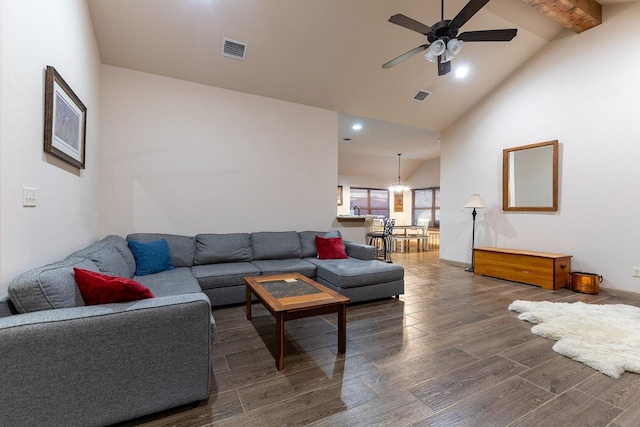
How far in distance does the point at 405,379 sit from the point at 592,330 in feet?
6.76

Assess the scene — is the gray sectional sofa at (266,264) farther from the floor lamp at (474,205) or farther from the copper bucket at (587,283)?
the copper bucket at (587,283)

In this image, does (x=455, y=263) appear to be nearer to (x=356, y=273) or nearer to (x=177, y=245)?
(x=356, y=273)

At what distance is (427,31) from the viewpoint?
2.81m

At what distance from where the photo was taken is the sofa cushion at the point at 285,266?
11.6 ft

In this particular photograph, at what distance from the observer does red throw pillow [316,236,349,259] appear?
4215mm

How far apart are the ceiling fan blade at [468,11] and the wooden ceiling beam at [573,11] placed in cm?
188

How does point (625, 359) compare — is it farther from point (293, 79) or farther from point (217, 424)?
point (293, 79)

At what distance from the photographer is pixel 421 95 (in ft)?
16.6

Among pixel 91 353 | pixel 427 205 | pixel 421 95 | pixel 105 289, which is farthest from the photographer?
pixel 427 205

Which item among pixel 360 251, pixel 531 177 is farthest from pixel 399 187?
pixel 360 251

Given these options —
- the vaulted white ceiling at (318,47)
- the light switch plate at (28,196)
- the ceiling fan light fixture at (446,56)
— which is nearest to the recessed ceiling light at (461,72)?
the vaulted white ceiling at (318,47)

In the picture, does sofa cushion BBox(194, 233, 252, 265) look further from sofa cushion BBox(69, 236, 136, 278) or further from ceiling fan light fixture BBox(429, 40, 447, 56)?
ceiling fan light fixture BBox(429, 40, 447, 56)

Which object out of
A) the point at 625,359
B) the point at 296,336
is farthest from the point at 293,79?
the point at 625,359

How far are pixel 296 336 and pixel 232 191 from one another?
253 centimetres
